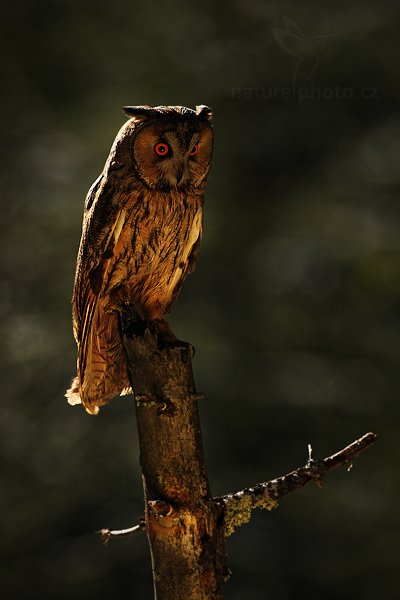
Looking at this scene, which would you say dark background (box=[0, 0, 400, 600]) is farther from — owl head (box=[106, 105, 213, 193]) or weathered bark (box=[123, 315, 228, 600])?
weathered bark (box=[123, 315, 228, 600])

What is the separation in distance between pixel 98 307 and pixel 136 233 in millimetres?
220

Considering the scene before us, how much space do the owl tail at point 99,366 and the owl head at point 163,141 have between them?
1.24 feet

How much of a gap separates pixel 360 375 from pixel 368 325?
0.36 m

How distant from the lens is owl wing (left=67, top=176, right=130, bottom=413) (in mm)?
2031

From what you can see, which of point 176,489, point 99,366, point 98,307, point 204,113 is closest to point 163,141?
point 204,113

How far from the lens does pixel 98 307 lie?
6.96 ft

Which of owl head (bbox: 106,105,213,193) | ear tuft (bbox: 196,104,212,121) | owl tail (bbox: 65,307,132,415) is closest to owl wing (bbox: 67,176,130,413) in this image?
owl tail (bbox: 65,307,132,415)

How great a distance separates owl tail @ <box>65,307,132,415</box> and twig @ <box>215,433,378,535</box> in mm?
541

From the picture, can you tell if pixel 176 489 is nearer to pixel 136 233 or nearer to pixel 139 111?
pixel 136 233

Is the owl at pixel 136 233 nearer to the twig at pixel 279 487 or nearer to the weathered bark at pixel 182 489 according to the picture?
the weathered bark at pixel 182 489

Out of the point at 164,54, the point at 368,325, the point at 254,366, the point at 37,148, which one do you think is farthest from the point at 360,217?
the point at 37,148

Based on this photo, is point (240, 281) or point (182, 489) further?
point (240, 281)

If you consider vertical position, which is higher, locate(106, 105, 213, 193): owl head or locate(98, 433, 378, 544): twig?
locate(106, 105, 213, 193): owl head

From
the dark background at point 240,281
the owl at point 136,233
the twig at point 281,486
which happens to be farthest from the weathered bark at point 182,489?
the dark background at point 240,281
